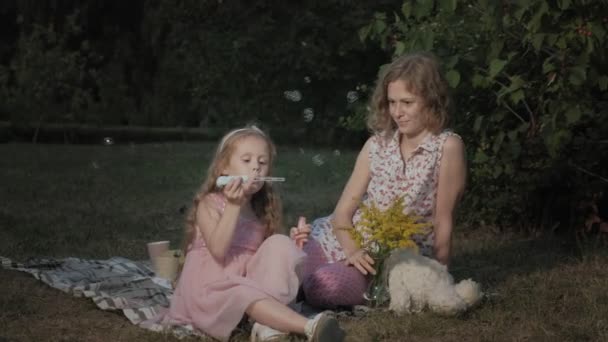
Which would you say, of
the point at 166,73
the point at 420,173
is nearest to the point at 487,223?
the point at 420,173

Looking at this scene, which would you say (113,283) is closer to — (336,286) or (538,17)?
(336,286)

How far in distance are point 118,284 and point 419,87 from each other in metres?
1.63

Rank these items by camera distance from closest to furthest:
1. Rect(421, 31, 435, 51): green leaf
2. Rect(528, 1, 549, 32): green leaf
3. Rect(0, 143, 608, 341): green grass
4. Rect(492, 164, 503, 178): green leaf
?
Rect(0, 143, 608, 341): green grass → Rect(528, 1, 549, 32): green leaf → Rect(421, 31, 435, 51): green leaf → Rect(492, 164, 503, 178): green leaf

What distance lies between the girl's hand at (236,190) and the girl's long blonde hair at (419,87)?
91cm

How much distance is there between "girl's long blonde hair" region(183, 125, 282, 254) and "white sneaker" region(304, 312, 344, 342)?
698 mm

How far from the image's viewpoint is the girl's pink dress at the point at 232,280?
11.3 ft

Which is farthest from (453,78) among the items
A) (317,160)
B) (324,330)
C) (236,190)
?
(324,330)

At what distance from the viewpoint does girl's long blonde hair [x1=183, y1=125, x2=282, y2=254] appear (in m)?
3.69

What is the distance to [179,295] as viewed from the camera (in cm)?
369

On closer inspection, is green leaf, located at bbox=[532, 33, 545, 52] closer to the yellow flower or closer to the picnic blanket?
the yellow flower

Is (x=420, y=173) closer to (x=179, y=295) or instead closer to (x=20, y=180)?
(x=179, y=295)

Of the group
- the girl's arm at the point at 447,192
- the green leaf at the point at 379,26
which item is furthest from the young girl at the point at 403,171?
the green leaf at the point at 379,26

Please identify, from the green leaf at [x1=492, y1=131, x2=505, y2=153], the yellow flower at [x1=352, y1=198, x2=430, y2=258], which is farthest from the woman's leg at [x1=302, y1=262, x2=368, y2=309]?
the green leaf at [x1=492, y1=131, x2=505, y2=153]

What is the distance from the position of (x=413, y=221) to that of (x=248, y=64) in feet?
43.1
